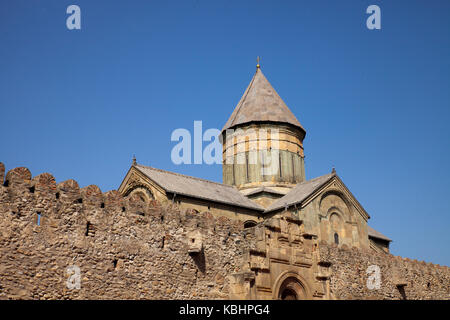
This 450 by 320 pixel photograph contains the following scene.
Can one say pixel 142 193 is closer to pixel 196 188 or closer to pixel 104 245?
pixel 196 188

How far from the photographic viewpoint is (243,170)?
29750 mm

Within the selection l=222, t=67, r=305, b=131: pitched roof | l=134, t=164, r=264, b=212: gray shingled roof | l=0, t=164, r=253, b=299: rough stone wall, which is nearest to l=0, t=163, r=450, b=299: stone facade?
l=0, t=164, r=253, b=299: rough stone wall

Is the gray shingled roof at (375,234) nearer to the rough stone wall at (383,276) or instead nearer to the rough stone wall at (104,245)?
the rough stone wall at (383,276)

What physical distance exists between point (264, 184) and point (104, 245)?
52.0ft

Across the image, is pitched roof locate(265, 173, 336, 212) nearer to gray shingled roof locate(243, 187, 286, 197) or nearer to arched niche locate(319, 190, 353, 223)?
arched niche locate(319, 190, 353, 223)

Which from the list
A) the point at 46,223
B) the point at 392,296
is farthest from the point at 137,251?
the point at 392,296

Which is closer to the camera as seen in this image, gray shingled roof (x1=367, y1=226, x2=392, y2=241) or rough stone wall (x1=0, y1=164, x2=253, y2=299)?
rough stone wall (x1=0, y1=164, x2=253, y2=299)

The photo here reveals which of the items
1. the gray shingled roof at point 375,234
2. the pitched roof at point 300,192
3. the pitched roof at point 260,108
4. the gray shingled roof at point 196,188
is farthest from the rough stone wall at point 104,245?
the gray shingled roof at point 375,234

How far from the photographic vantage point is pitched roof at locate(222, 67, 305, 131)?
30.4m

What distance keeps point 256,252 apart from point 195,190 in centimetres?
899

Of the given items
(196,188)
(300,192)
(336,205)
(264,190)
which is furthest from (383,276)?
(196,188)

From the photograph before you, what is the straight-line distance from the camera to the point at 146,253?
1488 cm

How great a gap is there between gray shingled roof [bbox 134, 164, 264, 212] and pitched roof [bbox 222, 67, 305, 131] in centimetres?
432
